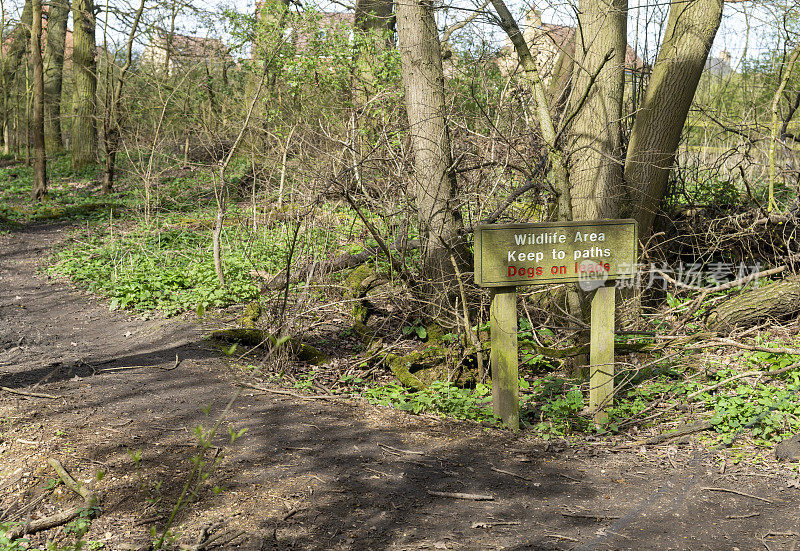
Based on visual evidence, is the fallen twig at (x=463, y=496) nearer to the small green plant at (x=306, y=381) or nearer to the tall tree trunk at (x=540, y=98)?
the small green plant at (x=306, y=381)

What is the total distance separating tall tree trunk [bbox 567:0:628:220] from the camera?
685cm

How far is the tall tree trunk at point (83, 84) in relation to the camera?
1931cm

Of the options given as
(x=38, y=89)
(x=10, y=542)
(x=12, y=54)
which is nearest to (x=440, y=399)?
(x=10, y=542)

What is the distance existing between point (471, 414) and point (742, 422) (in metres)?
1.98

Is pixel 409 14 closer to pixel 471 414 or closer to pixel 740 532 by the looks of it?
pixel 471 414

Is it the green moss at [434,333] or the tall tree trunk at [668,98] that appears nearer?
the green moss at [434,333]

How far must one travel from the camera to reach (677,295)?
7539mm

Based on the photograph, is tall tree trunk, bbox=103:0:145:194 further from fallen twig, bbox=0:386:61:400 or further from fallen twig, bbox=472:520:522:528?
fallen twig, bbox=472:520:522:528

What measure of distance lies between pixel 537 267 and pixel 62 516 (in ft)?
Answer: 11.1

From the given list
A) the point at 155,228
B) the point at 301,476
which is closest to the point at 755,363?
the point at 301,476

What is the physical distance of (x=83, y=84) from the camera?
2039 cm

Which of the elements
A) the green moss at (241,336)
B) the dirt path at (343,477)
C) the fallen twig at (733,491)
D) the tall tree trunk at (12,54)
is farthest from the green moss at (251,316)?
the tall tree trunk at (12,54)

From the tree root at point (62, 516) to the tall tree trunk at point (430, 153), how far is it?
12.4ft

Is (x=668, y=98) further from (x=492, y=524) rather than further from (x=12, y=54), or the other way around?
(x=12, y=54)
